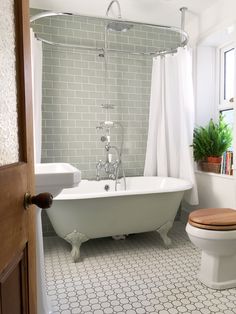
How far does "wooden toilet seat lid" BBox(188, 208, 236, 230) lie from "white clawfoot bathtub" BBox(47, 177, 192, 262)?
0.48 metres

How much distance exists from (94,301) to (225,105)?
8.05ft

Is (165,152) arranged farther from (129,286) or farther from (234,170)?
(129,286)

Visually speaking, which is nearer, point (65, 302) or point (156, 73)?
point (65, 302)

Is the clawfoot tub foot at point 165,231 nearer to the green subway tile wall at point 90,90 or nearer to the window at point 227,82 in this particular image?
the green subway tile wall at point 90,90

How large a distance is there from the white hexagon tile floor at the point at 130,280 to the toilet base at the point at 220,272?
4cm

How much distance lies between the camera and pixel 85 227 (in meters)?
2.27

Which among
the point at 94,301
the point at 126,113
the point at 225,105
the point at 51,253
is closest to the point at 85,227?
the point at 51,253

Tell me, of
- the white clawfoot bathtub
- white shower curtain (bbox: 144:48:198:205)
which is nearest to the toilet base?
the white clawfoot bathtub

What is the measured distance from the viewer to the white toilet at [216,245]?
5.86 ft

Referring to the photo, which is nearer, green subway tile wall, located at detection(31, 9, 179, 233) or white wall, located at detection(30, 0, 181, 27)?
white wall, located at detection(30, 0, 181, 27)

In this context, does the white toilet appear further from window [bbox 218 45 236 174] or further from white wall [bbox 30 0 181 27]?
white wall [bbox 30 0 181 27]

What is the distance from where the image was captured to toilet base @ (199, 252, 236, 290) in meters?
1.86

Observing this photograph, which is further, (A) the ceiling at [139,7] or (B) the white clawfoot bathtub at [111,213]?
(A) the ceiling at [139,7]

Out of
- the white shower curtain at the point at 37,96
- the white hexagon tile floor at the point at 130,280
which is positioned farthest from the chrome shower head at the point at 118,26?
the white hexagon tile floor at the point at 130,280
